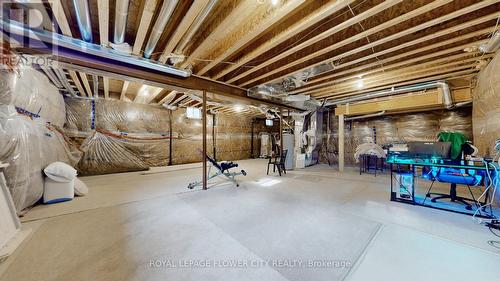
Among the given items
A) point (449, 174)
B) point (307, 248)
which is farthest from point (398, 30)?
point (307, 248)

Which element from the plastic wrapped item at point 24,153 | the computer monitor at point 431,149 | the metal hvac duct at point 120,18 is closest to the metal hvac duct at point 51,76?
the plastic wrapped item at point 24,153

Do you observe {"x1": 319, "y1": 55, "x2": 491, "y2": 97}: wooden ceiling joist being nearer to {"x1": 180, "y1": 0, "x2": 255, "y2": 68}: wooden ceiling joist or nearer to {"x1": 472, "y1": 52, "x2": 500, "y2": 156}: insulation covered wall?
{"x1": 472, "y1": 52, "x2": 500, "y2": 156}: insulation covered wall

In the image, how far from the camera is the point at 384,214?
8.16 ft

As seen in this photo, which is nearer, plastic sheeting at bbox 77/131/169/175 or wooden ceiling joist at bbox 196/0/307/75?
wooden ceiling joist at bbox 196/0/307/75

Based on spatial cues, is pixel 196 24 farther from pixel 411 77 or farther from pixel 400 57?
pixel 411 77

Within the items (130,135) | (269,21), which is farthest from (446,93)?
(130,135)

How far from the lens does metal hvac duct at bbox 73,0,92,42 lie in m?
1.72

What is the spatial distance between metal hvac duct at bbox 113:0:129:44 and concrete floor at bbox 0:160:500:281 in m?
2.41

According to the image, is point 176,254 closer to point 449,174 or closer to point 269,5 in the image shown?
point 269,5

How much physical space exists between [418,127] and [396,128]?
22.7 inches

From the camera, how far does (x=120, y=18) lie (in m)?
1.92

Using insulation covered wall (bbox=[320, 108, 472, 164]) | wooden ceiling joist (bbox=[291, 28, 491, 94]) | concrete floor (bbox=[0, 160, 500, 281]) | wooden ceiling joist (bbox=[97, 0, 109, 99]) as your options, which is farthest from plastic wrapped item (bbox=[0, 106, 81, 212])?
insulation covered wall (bbox=[320, 108, 472, 164])

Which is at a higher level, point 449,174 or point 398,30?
point 398,30

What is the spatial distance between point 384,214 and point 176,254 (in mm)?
2779
